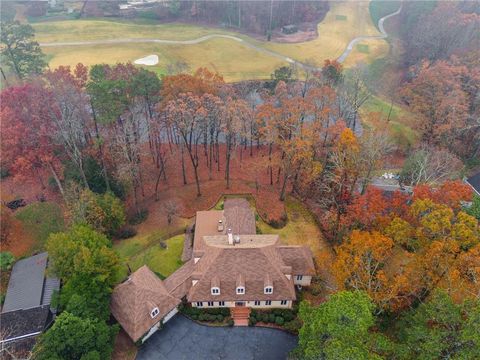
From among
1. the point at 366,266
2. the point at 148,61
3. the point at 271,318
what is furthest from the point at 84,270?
the point at 148,61

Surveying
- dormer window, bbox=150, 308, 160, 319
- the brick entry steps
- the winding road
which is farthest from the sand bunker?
the brick entry steps

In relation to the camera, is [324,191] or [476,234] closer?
[476,234]

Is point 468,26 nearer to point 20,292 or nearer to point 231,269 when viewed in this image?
point 231,269

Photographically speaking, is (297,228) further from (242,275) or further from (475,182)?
(475,182)

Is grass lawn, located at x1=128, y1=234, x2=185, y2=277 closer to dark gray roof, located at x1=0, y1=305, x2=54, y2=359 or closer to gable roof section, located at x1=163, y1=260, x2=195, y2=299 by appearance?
gable roof section, located at x1=163, y1=260, x2=195, y2=299

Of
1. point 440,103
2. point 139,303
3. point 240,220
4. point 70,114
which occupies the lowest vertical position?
point 139,303

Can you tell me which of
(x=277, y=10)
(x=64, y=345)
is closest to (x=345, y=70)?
(x=277, y=10)
